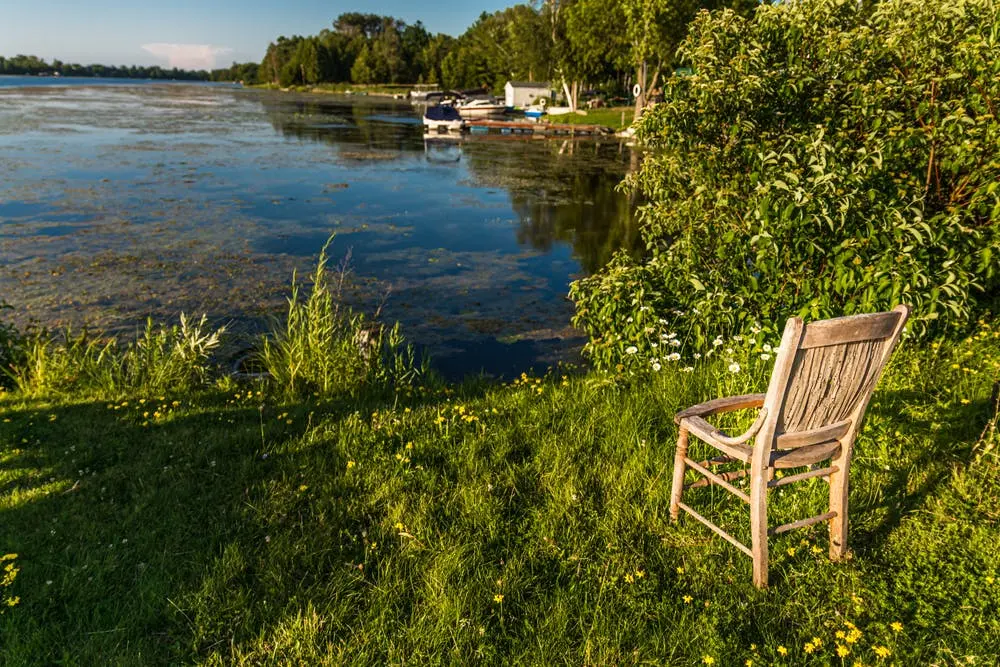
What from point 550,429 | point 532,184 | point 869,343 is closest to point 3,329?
point 550,429

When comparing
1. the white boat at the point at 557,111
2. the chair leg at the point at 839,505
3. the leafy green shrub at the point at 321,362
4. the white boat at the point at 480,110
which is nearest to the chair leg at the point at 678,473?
the chair leg at the point at 839,505

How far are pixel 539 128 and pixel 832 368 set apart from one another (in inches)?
1828

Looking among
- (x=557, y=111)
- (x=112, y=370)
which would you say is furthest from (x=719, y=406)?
(x=557, y=111)

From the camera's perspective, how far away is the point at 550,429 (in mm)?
4852

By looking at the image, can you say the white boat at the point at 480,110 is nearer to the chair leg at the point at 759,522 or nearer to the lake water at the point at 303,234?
the lake water at the point at 303,234

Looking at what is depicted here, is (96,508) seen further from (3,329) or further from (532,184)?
(532,184)

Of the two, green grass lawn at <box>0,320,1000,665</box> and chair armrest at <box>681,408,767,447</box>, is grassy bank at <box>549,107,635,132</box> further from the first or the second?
chair armrest at <box>681,408,767,447</box>

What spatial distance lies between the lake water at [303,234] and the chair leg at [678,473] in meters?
4.71

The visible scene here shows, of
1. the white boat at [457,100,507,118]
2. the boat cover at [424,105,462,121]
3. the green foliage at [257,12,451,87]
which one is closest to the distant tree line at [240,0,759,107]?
the green foliage at [257,12,451,87]

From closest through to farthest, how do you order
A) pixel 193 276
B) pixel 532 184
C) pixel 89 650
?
pixel 89 650, pixel 193 276, pixel 532 184

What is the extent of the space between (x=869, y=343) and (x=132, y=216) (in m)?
16.7

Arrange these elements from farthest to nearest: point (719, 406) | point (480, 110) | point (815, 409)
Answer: point (480, 110) < point (719, 406) < point (815, 409)

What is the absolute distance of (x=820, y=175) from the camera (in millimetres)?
5250

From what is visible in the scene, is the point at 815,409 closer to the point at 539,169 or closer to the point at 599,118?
the point at 539,169
